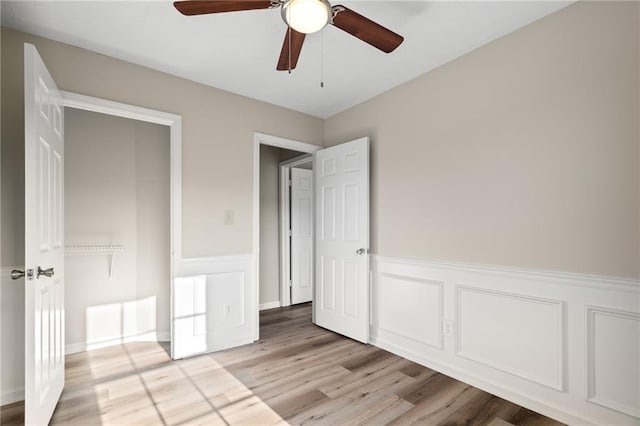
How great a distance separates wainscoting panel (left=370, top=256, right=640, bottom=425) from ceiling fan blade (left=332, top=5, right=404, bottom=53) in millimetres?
1717

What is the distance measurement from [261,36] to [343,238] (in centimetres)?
206

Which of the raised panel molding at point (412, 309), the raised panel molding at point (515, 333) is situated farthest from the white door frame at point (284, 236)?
the raised panel molding at point (515, 333)

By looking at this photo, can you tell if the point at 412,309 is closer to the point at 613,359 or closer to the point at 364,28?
the point at 613,359

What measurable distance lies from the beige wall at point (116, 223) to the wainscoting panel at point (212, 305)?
703 mm

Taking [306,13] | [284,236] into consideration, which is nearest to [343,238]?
[284,236]

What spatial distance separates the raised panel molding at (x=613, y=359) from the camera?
5.63ft

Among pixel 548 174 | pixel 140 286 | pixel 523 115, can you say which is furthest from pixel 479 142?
pixel 140 286

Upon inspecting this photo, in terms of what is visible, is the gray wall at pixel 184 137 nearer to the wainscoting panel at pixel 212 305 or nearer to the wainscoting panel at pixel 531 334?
the wainscoting panel at pixel 212 305

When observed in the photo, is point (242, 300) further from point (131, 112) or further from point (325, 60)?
point (325, 60)

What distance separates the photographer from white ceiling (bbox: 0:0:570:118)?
201cm

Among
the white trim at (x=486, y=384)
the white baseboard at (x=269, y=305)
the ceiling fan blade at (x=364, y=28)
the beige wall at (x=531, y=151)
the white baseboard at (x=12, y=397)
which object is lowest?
the white baseboard at (x=269, y=305)

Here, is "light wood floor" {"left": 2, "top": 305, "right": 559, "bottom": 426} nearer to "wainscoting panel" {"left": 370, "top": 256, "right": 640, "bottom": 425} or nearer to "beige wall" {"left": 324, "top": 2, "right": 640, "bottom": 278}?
"wainscoting panel" {"left": 370, "top": 256, "right": 640, "bottom": 425}

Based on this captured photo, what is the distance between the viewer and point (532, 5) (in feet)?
6.48

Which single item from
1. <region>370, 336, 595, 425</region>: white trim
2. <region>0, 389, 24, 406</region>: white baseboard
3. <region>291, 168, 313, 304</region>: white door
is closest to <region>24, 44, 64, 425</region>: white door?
<region>0, 389, 24, 406</region>: white baseboard
